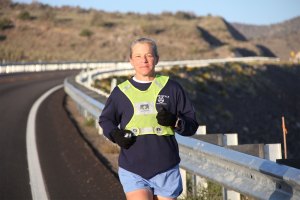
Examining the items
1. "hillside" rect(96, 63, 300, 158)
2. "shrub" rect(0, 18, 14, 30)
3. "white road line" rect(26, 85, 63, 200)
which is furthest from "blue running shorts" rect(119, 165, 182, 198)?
"shrub" rect(0, 18, 14, 30)

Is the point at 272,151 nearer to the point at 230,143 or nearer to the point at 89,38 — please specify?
the point at 230,143

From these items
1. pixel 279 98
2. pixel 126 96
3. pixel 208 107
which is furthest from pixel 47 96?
pixel 279 98

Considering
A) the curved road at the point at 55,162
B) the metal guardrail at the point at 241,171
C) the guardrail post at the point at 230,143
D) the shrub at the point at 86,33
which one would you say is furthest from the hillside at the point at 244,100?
the shrub at the point at 86,33

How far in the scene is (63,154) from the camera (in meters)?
11.1

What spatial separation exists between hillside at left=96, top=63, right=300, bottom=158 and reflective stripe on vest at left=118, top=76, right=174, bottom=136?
2225 cm

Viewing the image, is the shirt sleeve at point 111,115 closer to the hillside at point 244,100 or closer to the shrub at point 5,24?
the hillside at point 244,100

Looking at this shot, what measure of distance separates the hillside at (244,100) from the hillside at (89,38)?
98.7 feet

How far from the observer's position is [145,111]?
4.36m

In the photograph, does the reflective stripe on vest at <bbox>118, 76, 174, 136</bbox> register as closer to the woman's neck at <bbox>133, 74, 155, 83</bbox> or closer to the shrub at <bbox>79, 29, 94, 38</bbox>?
the woman's neck at <bbox>133, 74, 155, 83</bbox>

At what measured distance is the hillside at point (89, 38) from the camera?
86.6 metres

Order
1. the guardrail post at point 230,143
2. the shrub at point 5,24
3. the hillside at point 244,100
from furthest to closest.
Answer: the shrub at point 5,24 → the hillside at point 244,100 → the guardrail post at point 230,143

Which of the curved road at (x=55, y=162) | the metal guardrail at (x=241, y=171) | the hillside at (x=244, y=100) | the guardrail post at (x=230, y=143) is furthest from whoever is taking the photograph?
the hillside at (x=244, y=100)

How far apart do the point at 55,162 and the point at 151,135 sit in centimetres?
623

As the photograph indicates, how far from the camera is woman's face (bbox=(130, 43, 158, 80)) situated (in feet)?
14.5
